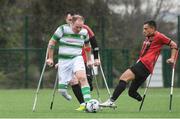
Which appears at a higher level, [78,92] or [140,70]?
[140,70]

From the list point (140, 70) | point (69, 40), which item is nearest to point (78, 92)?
point (69, 40)

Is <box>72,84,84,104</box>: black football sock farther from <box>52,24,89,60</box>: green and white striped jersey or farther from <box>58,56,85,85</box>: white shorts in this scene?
<box>52,24,89,60</box>: green and white striped jersey

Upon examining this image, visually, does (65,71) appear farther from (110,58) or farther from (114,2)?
(114,2)

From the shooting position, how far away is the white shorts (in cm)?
1504

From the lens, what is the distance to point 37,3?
38094mm

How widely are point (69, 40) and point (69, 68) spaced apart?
1.95 ft

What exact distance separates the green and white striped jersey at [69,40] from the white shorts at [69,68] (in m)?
0.11

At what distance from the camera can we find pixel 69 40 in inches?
592

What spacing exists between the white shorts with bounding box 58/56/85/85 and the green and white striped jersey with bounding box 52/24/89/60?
0.11 m

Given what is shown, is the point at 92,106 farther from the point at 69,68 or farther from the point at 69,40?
the point at 69,40

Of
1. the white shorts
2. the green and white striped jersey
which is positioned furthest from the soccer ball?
the green and white striped jersey

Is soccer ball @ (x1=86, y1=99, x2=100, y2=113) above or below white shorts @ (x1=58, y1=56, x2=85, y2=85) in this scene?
below

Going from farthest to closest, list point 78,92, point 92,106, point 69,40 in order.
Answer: point 78,92, point 69,40, point 92,106

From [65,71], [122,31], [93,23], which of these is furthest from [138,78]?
[122,31]
